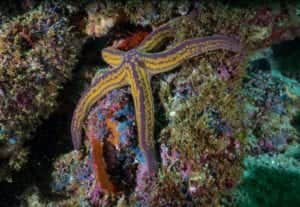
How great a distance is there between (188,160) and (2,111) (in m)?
2.35

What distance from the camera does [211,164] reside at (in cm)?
379

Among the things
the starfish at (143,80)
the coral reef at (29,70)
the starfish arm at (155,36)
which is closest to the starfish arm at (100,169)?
the starfish at (143,80)

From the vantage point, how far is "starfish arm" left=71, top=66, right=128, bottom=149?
4223 millimetres

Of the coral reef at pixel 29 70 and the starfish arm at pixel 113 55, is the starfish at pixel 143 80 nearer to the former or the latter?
the starfish arm at pixel 113 55

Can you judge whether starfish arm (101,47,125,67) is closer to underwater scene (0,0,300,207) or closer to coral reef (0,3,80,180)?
underwater scene (0,0,300,207)

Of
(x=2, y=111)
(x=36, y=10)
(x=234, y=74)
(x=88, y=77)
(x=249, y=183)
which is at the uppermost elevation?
(x=36, y=10)

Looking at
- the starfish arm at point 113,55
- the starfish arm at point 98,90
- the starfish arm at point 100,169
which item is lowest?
the starfish arm at point 100,169

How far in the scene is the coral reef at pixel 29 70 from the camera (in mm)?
4094

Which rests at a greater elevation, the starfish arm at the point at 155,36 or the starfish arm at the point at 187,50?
the starfish arm at the point at 155,36

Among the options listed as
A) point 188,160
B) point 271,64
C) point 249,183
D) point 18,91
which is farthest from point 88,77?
point 271,64

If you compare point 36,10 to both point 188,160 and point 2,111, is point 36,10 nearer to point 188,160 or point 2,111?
point 2,111

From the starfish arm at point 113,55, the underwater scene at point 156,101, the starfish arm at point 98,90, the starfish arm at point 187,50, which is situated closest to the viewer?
the underwater scene at point 156,101

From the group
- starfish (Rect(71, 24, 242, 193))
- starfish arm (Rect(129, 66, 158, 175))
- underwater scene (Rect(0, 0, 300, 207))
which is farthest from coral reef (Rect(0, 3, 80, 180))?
starfish arm (Rect(129, 66, 158, 175))

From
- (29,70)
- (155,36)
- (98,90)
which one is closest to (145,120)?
(98,90)
